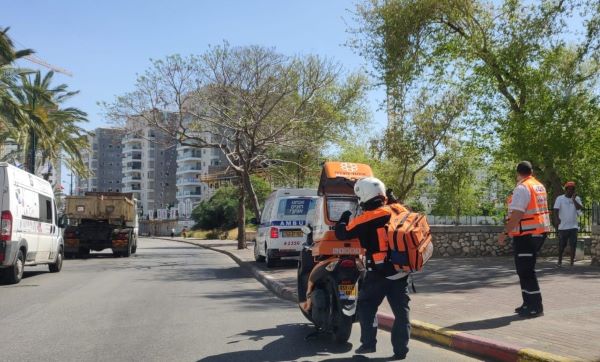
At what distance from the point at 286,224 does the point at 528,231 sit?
9930mm

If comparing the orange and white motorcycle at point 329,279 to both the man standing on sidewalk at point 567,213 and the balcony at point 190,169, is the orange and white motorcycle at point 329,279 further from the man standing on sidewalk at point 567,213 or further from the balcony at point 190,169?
the balcony at point 190,169

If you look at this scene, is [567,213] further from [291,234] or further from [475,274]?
[291,234]

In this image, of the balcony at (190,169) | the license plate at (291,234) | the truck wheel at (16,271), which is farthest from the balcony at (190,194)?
the truck wheel at (16,271)

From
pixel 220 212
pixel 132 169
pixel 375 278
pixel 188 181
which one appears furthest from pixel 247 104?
pixel 132 169

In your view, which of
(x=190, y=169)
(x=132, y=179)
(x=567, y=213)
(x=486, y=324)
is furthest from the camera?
(x=132, y=179)

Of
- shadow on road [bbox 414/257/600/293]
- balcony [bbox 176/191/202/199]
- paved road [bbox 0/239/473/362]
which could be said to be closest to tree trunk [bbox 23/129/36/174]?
paved road [bbox 0/239/473/362]

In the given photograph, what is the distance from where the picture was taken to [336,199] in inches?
335

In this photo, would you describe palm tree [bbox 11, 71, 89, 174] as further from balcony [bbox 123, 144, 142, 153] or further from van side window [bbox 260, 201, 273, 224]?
balcony [bbox 123, 144, 142, 153]

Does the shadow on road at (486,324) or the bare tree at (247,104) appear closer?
the shadow on road at (486,324)

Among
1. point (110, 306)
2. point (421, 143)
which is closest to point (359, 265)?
point (110, 306)

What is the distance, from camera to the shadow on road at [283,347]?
6059mm

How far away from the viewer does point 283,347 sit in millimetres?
6559

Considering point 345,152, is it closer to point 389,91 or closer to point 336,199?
point 389,91

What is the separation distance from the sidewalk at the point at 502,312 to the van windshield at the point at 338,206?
154cm
